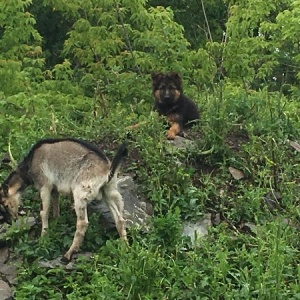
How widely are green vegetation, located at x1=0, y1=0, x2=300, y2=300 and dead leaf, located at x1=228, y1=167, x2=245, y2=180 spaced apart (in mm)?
63

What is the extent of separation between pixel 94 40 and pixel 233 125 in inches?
230

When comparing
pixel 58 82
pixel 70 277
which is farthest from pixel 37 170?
pixel 58 82

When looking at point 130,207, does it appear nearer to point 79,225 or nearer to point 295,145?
point 79,225

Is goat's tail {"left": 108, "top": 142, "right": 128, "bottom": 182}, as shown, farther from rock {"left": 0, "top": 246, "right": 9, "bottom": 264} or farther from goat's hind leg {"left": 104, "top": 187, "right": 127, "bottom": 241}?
rock {"left": 0, "top": 246, "right": 9, "bottom": 264}

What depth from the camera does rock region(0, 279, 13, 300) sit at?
6623 mm

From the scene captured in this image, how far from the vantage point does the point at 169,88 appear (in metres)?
10.0

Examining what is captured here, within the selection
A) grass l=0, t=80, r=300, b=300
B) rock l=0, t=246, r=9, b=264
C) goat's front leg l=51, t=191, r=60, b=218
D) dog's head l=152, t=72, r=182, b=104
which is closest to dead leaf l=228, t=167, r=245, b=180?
grass l=0, t=80, r=300, b=300

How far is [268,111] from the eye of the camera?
10164mm

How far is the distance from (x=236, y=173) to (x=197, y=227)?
129 cm

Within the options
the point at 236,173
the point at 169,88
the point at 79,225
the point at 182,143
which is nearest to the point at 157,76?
the point at 169,88

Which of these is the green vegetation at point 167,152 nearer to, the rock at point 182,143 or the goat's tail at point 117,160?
the rock at point 182,143

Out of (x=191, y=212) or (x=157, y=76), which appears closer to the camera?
(x=191, y=212)

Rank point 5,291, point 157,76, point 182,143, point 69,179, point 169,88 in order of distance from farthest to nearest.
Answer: point 157,76
point 169,88
point 182,143
point 69,179
point 5,291

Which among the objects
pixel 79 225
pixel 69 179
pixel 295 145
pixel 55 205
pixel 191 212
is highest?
pixel 69 179
